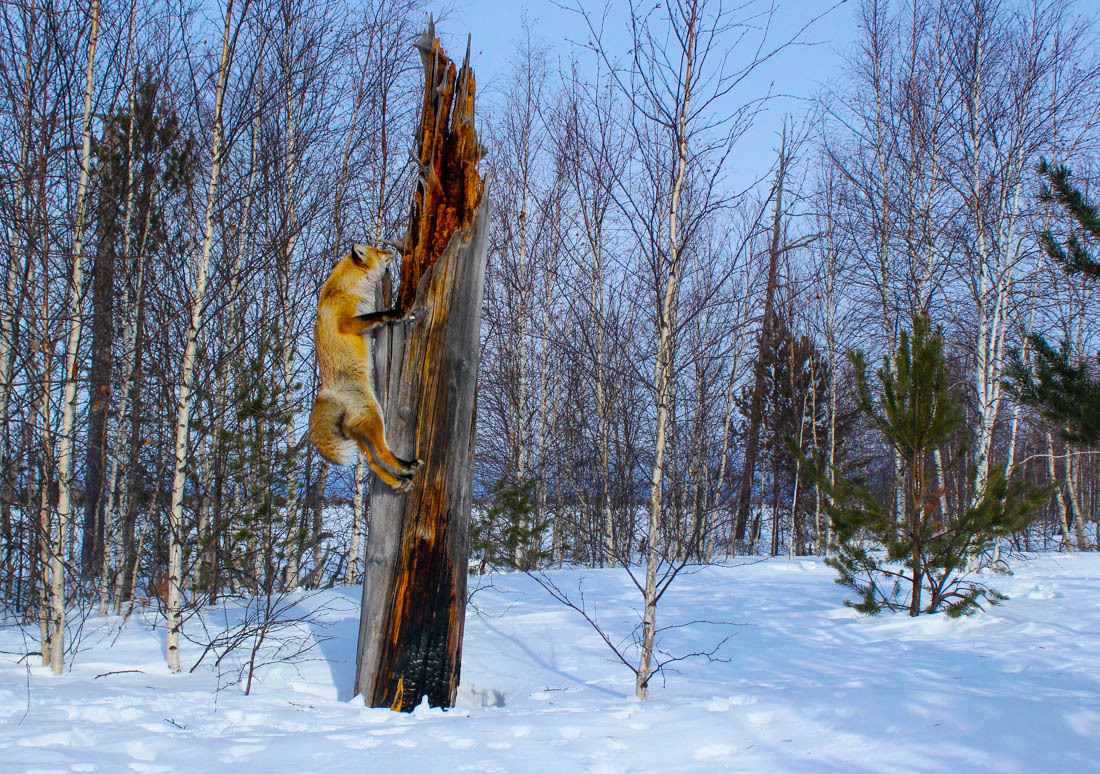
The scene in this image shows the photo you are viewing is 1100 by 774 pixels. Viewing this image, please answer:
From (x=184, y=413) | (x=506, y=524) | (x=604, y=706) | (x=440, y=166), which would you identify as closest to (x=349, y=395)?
(x=184, y=413)

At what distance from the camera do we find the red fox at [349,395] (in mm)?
3902

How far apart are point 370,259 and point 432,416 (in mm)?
1005

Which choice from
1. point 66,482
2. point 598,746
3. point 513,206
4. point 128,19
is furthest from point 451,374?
point 513,206

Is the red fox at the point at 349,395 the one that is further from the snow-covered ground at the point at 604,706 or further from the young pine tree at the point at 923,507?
the young pine tree at the point at 923,507

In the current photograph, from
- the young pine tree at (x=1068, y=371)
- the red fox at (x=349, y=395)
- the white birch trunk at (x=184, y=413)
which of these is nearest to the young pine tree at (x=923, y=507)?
the young pine tree at (x=1068, y=371)

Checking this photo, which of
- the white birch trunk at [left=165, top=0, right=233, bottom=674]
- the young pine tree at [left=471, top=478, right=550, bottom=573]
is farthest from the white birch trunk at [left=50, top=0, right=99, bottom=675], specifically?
the young pine tree at [left=471, top=478, right=550, bottom=573]

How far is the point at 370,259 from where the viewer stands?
4.17 metres

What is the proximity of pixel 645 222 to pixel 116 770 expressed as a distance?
366 cm

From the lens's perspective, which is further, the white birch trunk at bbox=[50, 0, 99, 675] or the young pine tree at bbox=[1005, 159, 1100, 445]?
the white birch trunk at bbox=[50, 0, 99, 675]

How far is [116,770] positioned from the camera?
269cm

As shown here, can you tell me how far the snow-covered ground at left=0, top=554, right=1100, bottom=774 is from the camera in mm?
2881

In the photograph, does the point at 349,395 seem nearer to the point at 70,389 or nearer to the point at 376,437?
the point at 376,437

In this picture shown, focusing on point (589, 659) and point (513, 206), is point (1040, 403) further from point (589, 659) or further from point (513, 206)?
point (513, 206)

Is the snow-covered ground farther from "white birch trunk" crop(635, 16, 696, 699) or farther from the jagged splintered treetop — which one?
the jagged splintered treetop
